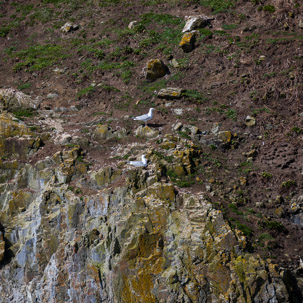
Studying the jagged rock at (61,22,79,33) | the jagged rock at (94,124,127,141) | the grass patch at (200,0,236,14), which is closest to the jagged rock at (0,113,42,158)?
the jagged rock at (94,124,127,141)

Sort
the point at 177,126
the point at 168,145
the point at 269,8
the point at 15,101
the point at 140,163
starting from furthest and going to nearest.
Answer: the point at 269,8 < the point at 15,101 < the point at 177,126 < the point at 168,145 < the point at 140,163

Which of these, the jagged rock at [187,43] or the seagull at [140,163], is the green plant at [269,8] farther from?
the seagull at [140,163]

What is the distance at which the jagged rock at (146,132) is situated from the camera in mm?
18081

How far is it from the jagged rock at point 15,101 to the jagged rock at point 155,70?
663 centimetres

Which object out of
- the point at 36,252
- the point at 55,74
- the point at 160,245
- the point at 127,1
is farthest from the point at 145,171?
the point at 127,1

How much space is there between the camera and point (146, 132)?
1820 centimetres

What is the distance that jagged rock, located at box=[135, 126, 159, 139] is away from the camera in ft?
59.3

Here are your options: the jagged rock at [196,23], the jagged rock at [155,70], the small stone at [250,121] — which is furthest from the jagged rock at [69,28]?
the small stone at [250,121]

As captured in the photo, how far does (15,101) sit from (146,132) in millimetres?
8673

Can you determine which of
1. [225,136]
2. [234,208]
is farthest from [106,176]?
[225,136]

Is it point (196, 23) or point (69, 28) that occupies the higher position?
point (196, 23)

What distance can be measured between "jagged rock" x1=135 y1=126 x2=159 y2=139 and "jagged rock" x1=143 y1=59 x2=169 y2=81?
5.68 meters

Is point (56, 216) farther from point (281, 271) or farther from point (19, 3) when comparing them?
point (19, 3)

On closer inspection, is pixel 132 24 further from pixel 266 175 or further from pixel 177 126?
pixel 266 175
